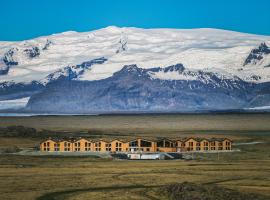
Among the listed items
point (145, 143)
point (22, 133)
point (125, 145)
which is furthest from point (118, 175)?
point (22, 133)

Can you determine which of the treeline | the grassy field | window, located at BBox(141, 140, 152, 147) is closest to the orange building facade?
window, located at BBox(141, 140, 152, 147)

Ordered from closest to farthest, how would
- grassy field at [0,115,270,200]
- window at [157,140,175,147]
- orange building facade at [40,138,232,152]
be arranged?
grassy field at [0,115,270,200]
orange building facade at [40,138,232,152]
window at [157,140,175,147]

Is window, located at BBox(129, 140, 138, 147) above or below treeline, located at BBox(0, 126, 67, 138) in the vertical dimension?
below

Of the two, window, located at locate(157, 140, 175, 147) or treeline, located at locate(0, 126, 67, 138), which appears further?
treeline, located at locate(0, 126, 67, 138)

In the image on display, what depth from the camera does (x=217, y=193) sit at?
266 ft

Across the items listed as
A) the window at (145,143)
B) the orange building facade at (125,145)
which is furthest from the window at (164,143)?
the window at (145,143)

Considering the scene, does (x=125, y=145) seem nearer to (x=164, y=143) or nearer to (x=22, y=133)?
(x=164, y=143)

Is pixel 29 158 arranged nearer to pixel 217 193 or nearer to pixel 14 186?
pixel 14 186

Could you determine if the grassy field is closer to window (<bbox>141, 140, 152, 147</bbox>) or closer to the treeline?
window (<bbox>141, 140, 152, 147</bbox>)

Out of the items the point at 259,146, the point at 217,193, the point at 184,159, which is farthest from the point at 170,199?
the point at 259,146

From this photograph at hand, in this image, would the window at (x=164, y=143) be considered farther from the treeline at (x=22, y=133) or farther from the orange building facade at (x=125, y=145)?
the treeline at (x=22, y=133)

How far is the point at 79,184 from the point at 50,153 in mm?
49576

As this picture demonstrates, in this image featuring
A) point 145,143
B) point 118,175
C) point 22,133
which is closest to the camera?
point 118,175

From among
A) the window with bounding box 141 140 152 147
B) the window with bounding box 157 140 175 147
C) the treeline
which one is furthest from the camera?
the treeline
